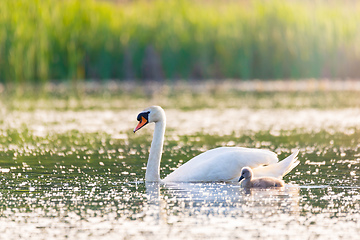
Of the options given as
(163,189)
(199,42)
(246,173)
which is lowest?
(163,189)

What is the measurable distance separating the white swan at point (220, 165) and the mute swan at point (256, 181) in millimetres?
517

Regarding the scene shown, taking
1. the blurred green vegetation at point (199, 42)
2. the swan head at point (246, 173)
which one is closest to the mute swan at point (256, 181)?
the swan head at point (246, 173)

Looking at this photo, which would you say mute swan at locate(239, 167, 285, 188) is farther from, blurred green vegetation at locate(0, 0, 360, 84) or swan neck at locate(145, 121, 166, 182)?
blurred green vegetation at locate(0, 0, 360, 84)

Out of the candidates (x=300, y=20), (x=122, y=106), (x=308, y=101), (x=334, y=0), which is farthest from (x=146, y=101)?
(x=334, y=0)

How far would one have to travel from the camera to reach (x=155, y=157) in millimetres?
11195

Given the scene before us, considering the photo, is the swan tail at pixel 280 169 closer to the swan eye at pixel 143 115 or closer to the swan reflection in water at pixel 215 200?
the swan reflection in water at pixel 215 200

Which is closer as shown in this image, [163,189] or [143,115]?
[163,189]

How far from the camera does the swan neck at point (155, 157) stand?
35.8ft

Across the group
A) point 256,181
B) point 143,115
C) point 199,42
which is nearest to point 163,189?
point 256,181

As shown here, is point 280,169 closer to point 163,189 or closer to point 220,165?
point 220,165

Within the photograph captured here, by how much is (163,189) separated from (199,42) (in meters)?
24.6

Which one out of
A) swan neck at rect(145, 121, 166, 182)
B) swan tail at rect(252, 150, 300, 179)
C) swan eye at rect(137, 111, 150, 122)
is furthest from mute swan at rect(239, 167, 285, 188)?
swan eye at rect(137, 111, 150, 122)

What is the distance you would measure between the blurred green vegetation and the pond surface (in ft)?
44.8

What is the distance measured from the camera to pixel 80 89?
3200 centimetres
